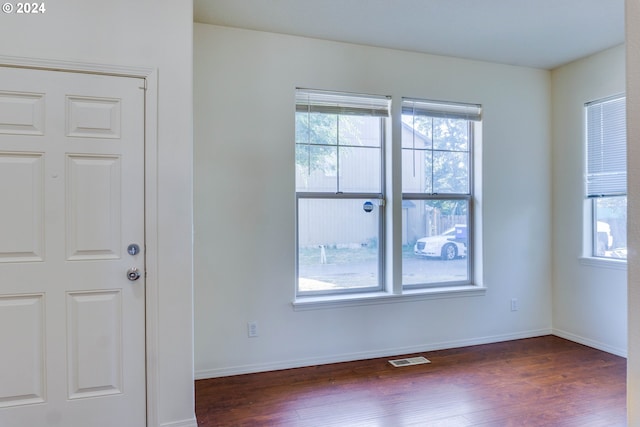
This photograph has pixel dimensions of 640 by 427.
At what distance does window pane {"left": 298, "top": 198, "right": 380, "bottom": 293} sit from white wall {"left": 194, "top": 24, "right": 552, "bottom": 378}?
0.59 ft

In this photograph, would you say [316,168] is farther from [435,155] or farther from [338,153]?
[435,155]

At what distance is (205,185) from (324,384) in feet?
5.61

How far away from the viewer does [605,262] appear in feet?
11.1

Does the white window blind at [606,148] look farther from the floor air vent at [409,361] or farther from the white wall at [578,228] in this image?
the floor air vent at [409,361]

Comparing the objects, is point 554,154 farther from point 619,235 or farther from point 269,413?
point 269,413

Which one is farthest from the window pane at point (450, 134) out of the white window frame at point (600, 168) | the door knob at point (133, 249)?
the door knob at point (133, 249)

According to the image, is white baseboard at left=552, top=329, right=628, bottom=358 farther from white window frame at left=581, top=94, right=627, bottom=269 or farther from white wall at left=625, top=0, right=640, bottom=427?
white wall at left=625, top=0, right=640, bottom=427

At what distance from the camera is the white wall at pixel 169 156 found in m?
2.01

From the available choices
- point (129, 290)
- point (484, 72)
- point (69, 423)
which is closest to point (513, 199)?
point (484, 72)

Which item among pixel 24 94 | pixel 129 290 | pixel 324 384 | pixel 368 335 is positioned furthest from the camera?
pixel 368 335

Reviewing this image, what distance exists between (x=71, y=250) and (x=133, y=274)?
0.33m

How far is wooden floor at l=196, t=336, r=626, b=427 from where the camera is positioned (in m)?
2.27

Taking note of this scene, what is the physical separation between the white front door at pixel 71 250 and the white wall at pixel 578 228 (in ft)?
12.4

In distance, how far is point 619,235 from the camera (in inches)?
132
